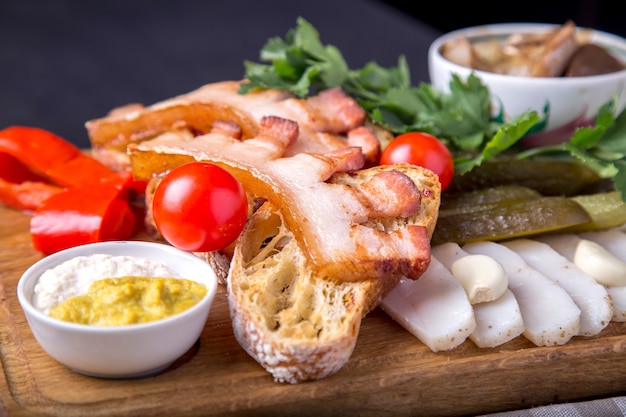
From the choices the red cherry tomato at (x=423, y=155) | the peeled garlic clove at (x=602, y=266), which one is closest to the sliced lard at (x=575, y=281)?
the peeled garlic clove at (x=602, y=266)

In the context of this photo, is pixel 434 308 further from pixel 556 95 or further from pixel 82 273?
pixel 556 95

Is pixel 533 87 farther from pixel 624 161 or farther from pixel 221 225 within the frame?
pixel 221 225

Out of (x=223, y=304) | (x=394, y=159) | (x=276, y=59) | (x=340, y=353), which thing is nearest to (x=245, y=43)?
(x=276, y=59)

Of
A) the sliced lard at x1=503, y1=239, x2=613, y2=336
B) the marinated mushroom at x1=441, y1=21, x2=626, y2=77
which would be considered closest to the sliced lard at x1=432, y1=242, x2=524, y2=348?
the sliced lard at x1=503, y1=239, x2=613, y2=336

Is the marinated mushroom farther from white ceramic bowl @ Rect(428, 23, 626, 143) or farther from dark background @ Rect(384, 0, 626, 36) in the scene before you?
dark background @ Rect(384, 0, 626, 36)

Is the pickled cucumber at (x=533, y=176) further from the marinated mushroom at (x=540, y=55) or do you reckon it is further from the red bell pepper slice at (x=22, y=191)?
the red bell pepper slice at (x=22, y=191)

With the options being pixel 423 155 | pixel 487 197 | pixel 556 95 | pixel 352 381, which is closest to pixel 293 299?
pixel 352 381
